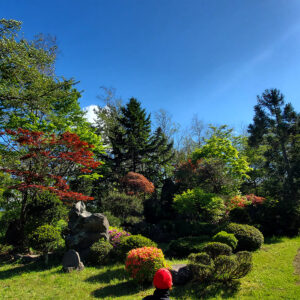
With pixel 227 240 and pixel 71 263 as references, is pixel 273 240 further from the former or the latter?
pixel 71 263

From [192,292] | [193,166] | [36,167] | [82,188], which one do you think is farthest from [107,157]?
[192,292]

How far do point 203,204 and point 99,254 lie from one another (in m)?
7.37

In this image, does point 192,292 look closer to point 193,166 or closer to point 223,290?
point 223,290

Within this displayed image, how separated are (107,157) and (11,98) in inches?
449

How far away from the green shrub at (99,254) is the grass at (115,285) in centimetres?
45

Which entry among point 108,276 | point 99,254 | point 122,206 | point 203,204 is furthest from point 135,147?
point 108,276

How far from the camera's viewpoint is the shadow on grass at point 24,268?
725 cm

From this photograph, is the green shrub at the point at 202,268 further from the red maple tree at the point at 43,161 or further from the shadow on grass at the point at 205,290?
the red maple tree at the point at 43,161

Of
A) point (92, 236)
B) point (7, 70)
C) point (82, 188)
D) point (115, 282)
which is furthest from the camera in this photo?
point (82, 188)

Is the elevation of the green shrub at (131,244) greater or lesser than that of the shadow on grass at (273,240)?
greater

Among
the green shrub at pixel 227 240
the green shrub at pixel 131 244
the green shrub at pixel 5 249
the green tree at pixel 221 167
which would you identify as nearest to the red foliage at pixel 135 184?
the green tree at pixel 221 167

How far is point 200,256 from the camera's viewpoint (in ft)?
20.0

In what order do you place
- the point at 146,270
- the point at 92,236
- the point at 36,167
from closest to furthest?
the point at 146,270, the point at 92,236, the point at 36,167

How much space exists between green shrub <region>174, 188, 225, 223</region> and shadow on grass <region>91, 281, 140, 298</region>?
7.65 m
